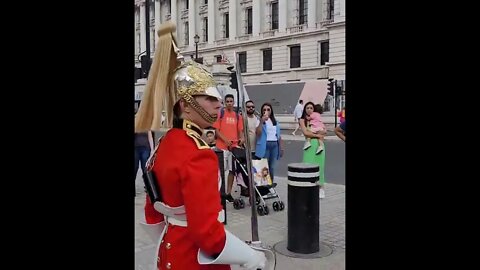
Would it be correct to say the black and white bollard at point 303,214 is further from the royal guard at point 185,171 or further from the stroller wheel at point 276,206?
the royal guard at point 185,171

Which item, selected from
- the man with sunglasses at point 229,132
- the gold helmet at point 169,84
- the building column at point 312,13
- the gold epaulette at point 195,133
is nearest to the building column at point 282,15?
the building column at point 312,13

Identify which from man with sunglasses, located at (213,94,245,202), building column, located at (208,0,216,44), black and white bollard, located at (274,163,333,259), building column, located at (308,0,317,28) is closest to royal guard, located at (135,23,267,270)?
black and white bollard, located at (274,163,333,259)

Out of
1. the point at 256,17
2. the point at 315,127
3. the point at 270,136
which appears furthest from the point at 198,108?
the point at 256,17

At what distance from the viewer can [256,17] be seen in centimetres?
4634

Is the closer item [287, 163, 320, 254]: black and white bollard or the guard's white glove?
the guard's white glove

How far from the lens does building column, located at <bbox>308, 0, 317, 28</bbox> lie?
1581 inches

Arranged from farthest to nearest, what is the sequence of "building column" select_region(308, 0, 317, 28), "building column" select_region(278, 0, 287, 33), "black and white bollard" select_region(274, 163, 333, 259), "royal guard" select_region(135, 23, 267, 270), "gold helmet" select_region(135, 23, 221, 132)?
"building column" select_region(278, 0, 287, 33) → "building column" select_region(308, 0, 317, 28) → "black and white bollard" select_region(274, 163, 333, 259) → "gold helmet" select_region(135, 23, 221, 132) → "royal guard" select_region(135, 23, 267, 270)

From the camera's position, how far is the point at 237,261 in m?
2.18

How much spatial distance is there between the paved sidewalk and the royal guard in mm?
1574

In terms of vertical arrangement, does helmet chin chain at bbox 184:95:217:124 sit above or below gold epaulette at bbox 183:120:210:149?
above

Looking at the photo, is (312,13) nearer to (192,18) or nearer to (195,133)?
(192,18)

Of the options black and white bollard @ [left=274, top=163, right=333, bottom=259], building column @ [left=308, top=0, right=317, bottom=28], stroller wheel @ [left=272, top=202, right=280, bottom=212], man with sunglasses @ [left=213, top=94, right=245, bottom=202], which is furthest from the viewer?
building column @ [left=308, top=0, right=317, bottom=28]

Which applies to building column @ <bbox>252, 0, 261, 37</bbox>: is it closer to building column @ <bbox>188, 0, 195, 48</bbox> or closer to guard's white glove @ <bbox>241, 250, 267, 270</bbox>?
building column @ <bbox>188, 0, 195, 48</bbox>

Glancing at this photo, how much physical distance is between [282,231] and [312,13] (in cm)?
3651
